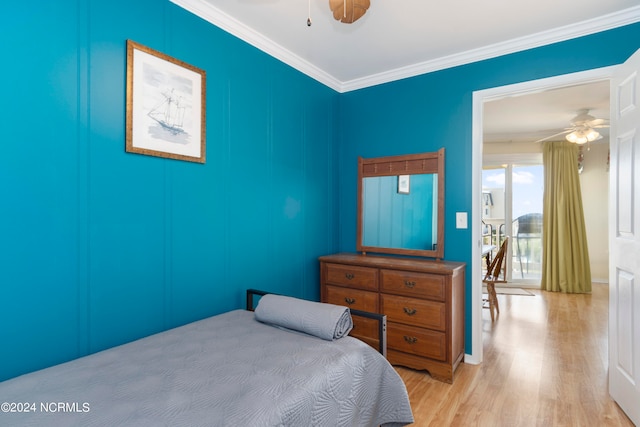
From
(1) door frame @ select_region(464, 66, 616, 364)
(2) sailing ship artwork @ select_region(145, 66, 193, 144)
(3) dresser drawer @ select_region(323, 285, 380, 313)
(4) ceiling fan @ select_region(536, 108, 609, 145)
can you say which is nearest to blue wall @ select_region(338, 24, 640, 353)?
(1) door frame @ select_region(464, 66, 616, 364)

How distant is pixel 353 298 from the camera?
2.92 m

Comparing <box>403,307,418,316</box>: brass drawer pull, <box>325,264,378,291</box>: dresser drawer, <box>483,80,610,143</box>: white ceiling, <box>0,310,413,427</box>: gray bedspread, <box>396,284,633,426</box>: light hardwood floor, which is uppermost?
<box>483,80,610,143</box>: white ceiling

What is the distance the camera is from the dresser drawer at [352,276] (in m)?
2.82

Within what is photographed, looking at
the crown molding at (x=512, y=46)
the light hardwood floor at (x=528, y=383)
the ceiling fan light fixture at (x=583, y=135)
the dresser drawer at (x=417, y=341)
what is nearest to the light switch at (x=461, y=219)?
the dresser drawer at (x=417, y=341)

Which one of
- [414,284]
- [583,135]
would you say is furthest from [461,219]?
[583,135]

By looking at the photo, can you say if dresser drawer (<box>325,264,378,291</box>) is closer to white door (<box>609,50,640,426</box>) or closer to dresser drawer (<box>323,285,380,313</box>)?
dresser drawer (<box>323,285,380,313</box>)

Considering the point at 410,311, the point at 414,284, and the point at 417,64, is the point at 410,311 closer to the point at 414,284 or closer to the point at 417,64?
the point at 414,284

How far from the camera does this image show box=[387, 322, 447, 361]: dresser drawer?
8.27ft

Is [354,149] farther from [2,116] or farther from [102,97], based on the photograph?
[2,116]

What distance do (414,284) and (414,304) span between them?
0.51 feet

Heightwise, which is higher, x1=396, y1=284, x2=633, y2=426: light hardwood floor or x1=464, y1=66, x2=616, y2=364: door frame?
x1=464, y1=66, x2=616, y2=364: door frame

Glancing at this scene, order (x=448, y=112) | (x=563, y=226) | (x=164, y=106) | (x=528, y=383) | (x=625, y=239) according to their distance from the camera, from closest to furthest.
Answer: (x=164, y=106), (x=625, y=239), (x=528, y=383), (x=448, y=112), (x=563, y=226)

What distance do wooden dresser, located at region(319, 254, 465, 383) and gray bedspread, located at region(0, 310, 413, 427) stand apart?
97 centimetres

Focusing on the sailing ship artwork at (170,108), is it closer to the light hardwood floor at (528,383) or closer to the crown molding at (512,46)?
the crown molding at (512,46)
